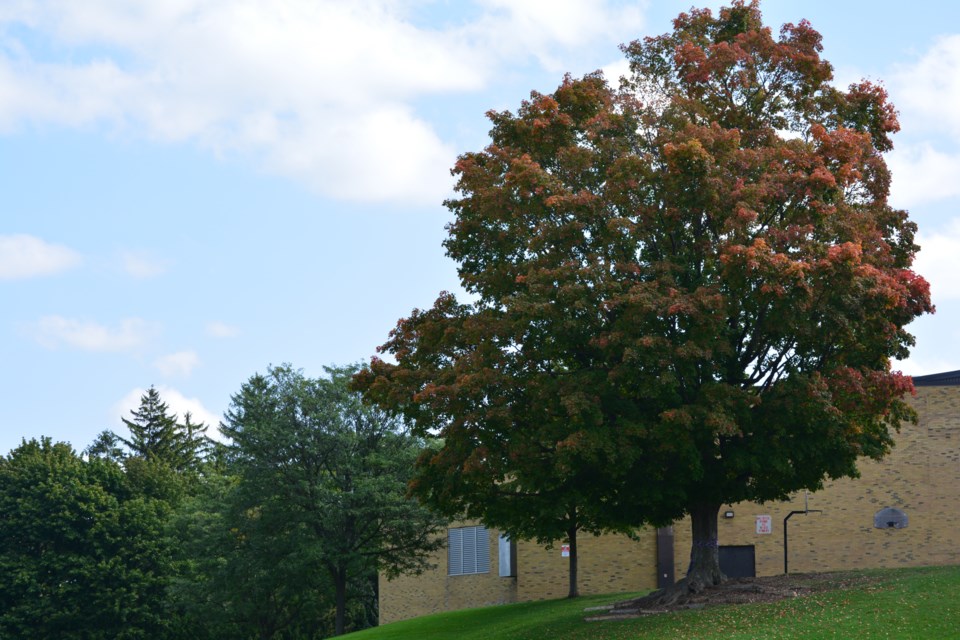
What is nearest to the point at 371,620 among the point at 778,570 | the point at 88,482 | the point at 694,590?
the point at 88,482

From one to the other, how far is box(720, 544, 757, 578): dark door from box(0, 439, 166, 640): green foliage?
101 ft

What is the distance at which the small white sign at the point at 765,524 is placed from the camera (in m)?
41.8

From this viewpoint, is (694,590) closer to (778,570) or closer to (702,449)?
(702,449)

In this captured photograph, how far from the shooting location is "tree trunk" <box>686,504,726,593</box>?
2814 cm

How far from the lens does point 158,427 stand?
104m

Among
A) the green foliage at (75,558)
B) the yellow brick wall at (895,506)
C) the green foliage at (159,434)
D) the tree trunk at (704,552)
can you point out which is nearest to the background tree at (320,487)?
the yellow brick wall at (895,506)

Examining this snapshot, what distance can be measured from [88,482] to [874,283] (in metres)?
49.6

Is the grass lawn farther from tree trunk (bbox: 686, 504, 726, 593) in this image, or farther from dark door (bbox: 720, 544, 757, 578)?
dark door (bbox: 720, 544, 757, 578)

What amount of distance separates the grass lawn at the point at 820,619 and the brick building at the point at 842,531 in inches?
376

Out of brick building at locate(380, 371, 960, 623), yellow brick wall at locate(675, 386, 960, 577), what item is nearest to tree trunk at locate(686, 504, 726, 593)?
yellow brick wall at locate(675, 386, 960, 577)

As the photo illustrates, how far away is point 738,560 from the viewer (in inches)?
1662

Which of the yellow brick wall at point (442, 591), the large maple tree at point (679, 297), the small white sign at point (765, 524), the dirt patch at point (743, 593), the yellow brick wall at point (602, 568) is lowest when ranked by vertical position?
the yellow brick wall at point (442, 591)

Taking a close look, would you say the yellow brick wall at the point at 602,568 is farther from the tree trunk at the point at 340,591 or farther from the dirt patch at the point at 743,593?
the dirt patch at the point at 743,593

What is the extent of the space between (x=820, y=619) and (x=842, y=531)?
18.9m
